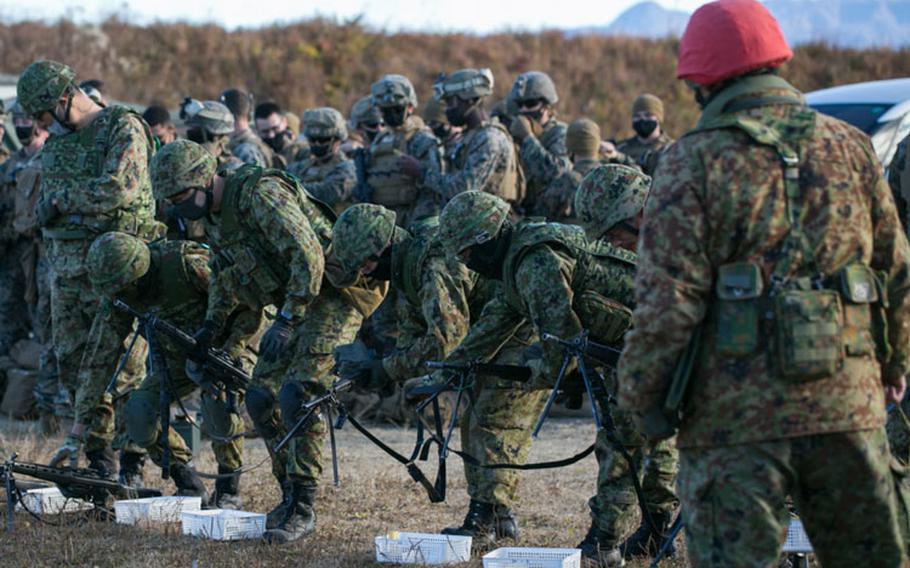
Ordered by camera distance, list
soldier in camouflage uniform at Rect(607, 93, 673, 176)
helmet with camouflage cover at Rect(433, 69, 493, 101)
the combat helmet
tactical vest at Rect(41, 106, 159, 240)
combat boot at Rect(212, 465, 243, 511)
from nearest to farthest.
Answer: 1. combat boot at Rect(212, 465, 243, 511)
2. tactical vest at Rect(41, 106, 159, 240)
3. helmet with camouflage cover at Rect(433, 69, 493, 101)
4. the combat helmet
5. soldier in camouflage uniform at Rect(607, 93, 673, 176)

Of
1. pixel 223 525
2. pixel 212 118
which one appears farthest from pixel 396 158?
pixel 223 525

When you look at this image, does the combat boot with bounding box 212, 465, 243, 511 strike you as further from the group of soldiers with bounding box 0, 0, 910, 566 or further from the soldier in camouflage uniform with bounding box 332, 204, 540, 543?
the soldier in camouflage uniform with bounding box 332, 204, 540, 543

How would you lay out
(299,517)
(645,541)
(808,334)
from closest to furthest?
(808,334) → (645,541) → (299,517)

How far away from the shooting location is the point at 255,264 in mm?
7441

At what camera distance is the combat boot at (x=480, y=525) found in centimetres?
693

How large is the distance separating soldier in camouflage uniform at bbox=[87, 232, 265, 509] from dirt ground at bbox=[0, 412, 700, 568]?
0.41 m

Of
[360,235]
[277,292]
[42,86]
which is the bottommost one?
[277,292]

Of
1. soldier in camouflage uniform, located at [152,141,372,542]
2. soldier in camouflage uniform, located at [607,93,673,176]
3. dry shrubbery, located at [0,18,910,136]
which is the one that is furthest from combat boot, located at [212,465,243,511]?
Result: dry shrubbery, located at [0,18,910,136]

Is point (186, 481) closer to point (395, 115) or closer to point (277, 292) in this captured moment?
point (277, 292)

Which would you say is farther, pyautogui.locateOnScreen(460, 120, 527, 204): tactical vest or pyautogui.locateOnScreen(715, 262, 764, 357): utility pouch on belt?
pyautogui.locateOnScreen(460, 120, 527, 204): tactical vest

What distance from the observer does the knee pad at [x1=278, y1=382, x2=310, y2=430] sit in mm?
7035

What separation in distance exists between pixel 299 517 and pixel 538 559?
5.57 ft

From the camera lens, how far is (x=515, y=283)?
20.5 ft

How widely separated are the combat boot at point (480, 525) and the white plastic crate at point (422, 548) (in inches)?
16.1
